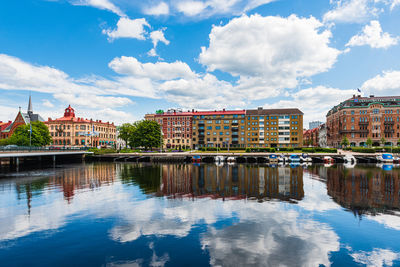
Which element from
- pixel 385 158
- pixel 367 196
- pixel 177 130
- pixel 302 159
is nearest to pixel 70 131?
pixel 177 130

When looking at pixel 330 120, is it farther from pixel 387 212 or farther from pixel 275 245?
pixel 275 245

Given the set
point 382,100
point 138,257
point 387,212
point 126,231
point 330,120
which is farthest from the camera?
point 330,120

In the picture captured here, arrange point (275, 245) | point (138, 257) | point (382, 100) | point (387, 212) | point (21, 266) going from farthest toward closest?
point (382, 100)
point (387, 212)
point (275, 245)
point (138, 257)
point (21, 266)

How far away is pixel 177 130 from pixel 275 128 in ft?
212

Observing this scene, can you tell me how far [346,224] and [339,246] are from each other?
5.34 meters

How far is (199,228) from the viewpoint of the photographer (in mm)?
20469

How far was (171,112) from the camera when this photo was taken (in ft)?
510

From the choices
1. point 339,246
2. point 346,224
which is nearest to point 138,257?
point 339,246

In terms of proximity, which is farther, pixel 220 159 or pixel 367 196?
pixel 220 159

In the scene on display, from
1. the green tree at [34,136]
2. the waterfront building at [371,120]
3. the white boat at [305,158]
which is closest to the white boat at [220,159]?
the white boat at [305,158]

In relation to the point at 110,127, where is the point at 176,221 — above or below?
below

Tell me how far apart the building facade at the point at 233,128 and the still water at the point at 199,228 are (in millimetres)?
109087

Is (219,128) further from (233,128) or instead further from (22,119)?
(22,119)

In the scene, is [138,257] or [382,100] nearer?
[138,257]
